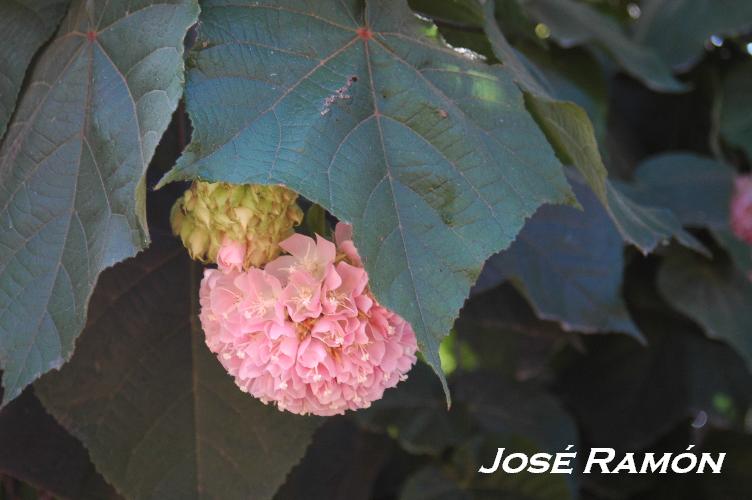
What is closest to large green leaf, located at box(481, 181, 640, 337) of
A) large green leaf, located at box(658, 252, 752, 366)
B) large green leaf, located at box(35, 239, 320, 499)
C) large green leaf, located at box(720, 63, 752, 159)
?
large green leaf, located at box(658, 252, 752, 366)

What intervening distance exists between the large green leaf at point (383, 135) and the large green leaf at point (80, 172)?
4 cm

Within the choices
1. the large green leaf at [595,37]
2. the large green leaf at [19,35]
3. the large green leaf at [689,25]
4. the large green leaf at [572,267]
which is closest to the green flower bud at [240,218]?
the large green leaf at [19,35]

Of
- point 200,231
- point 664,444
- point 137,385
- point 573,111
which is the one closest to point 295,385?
point 200,231

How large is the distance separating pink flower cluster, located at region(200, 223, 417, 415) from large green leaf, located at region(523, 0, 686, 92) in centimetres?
90

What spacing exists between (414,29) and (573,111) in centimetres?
18

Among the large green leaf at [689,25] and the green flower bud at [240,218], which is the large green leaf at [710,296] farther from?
the green flower bud at [240,218]

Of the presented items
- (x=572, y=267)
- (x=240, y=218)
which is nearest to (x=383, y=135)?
(x=240, y=218)

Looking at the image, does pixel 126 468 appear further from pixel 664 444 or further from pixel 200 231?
pixel 664 444

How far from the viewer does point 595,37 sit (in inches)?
64.1

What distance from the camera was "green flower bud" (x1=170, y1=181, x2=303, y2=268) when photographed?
0.82 meters

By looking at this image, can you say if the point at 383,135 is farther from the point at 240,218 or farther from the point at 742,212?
the point at 742,212

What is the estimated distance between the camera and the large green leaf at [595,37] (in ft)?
5.25

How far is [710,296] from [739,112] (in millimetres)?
431

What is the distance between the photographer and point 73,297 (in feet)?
2.49
